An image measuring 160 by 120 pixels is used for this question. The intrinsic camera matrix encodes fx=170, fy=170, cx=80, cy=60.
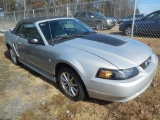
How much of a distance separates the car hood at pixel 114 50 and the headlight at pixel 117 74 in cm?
8

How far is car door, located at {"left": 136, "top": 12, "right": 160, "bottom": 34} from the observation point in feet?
26.6

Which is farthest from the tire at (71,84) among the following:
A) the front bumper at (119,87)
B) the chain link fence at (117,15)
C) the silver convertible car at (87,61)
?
the chain link fence at (117,15)

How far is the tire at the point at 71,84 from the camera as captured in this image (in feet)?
9.84

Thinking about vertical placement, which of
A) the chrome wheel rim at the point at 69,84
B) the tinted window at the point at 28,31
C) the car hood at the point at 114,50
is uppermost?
the tinted window at the point at 28,31

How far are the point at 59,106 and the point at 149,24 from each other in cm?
695

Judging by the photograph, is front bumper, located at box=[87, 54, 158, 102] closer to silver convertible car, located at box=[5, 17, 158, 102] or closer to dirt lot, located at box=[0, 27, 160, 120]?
silver convertible car, located at box=[5, 17, 158, 102]

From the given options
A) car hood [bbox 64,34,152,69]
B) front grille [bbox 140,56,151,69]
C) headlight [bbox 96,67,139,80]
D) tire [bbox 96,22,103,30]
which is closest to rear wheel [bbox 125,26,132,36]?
tire [bbox 96,22,103,30]

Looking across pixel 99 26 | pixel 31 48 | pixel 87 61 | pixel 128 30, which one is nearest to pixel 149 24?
pixel 128 30

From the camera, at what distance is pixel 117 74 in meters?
2.56

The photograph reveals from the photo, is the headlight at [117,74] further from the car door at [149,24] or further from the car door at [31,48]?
the car door at [149,24]

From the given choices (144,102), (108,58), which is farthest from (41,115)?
(144,102)

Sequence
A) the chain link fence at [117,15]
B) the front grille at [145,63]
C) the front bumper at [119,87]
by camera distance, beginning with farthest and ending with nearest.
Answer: the chain link fence at [117,15] < the front grille at [145,63] < the front bumper at [119,87]

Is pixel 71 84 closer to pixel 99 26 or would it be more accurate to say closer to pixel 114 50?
pixel 114 50

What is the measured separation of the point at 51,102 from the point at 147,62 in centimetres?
195
